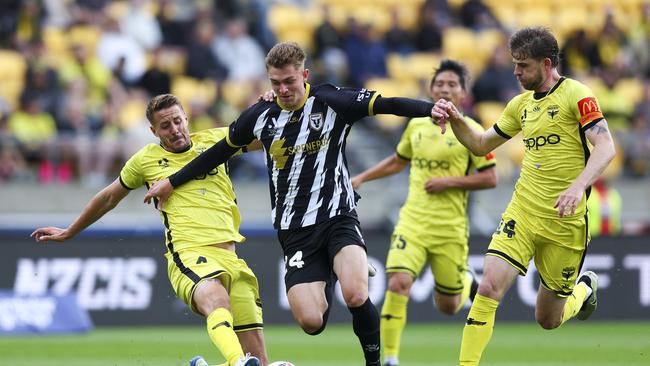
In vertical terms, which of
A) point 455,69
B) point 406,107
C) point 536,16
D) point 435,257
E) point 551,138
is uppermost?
point 536,16

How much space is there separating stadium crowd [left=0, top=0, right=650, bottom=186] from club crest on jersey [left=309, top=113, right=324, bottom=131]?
29.6 feet

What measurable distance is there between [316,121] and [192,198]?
45.7 inches

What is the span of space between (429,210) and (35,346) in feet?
16.7

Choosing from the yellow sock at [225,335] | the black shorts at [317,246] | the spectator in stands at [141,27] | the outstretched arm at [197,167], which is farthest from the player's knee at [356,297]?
the spectator in stands at [141,27]

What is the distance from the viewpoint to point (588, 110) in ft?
27.9

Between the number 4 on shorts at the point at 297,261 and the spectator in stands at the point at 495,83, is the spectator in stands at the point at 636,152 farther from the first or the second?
the number 4 on shorts at the point at 297,261

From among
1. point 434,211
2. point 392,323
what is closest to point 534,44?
point 434,211

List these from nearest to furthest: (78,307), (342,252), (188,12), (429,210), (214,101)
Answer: (342,252)
(429,210)
(78,307)
(214,101)
(188,12)

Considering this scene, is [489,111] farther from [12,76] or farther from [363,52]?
[12,76]

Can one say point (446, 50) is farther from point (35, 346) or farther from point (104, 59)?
point (35, 346)

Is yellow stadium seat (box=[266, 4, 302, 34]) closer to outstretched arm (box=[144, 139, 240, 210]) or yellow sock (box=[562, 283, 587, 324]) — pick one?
yellow sock (box=[562, 283, 587, 324])

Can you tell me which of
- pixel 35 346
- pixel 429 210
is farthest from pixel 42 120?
pixel 429 210

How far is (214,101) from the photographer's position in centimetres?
1870

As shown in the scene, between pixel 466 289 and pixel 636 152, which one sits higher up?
pixel 636 152
